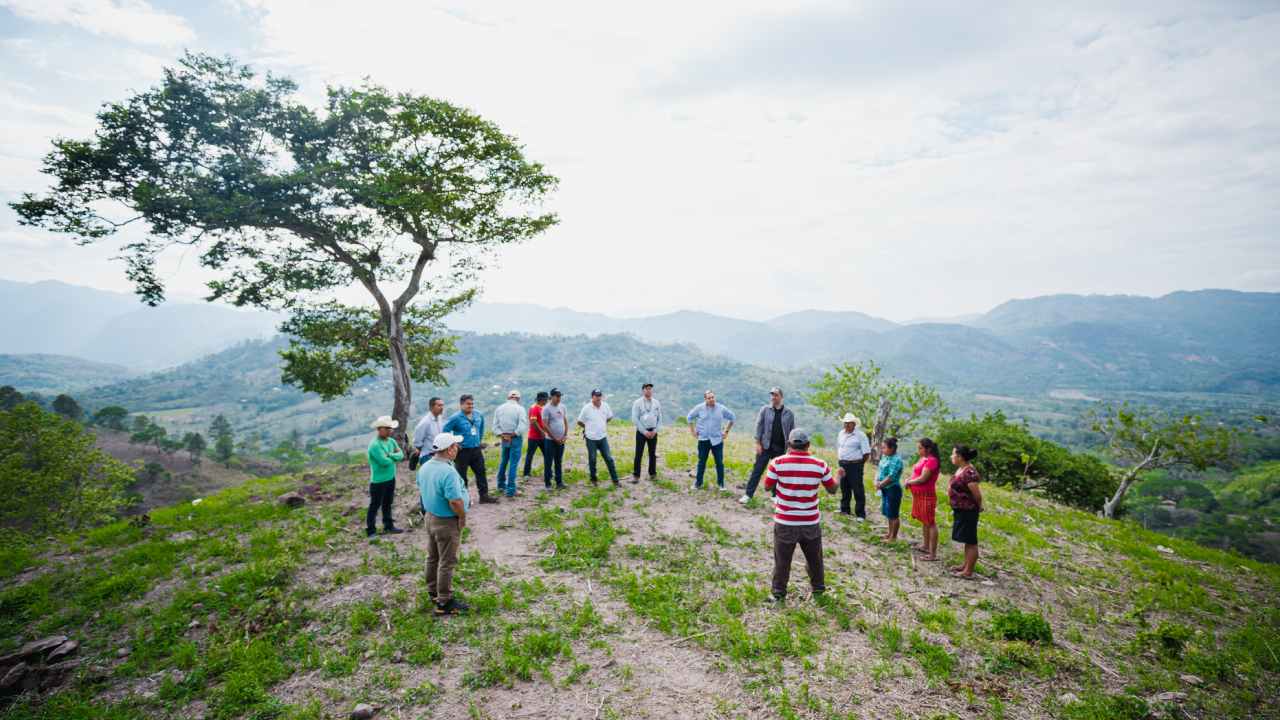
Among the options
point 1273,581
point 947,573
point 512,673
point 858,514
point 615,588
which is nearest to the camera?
point 512,673

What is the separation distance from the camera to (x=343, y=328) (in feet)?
54.3

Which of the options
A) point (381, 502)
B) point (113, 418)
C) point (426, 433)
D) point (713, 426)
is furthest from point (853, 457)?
point (113, 418)

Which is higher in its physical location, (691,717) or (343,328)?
(343,328)

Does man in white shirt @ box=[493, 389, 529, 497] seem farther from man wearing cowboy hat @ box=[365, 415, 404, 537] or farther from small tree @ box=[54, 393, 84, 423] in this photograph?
small tree @ box=[54, 393, 84, 423]

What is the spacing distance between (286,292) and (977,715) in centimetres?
1947

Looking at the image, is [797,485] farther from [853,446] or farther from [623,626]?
[853,446]

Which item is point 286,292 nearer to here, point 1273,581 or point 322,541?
point 322,541

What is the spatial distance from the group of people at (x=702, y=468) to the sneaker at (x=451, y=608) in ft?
0.05

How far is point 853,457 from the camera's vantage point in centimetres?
1138

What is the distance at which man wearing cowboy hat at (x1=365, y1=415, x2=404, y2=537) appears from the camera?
1009 centimetres

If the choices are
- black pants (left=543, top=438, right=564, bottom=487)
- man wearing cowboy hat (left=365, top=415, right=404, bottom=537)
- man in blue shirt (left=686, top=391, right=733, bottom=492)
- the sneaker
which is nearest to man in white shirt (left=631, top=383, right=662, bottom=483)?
man in blue shirt (left=686, top=391, right=733, bottom=492)

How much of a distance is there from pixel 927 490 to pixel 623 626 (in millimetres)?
6397

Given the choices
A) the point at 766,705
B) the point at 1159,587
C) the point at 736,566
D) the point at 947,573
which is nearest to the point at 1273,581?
the point at 1159,587

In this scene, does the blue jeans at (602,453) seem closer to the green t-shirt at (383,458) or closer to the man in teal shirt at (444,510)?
the green t-shirt at (383,458)
